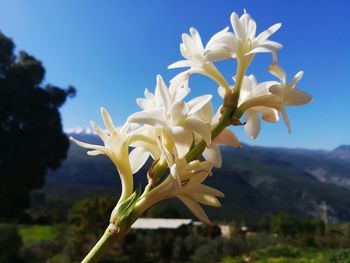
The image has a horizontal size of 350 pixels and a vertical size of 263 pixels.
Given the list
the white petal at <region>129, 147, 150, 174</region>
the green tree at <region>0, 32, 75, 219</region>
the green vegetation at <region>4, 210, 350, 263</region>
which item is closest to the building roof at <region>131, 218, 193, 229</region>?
the green vegetation at <region>4, 210, 350, 263</region>

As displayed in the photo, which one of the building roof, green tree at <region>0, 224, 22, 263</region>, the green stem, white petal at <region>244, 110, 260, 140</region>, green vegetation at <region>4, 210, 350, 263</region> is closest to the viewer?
the green stem

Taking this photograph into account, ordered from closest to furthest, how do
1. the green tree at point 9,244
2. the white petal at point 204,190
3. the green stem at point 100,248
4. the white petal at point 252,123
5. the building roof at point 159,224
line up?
the green stem at point 100,248, the white petal at point 204,190, the white petal at point 252,123, the green tree at point 9,244, the building roof at point 159,224

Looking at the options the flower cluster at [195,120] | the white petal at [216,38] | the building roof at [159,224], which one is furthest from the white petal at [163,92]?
the building roof at [159,224]

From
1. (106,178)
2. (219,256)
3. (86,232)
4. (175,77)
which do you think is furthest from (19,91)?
(106,178)

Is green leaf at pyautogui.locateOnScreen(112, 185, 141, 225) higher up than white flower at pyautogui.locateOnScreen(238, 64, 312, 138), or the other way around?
white flower at pyautogui.locateOnScreen(238, 64, 312, 138)

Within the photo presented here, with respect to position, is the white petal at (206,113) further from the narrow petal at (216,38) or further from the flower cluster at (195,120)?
the narrow petal at (216,38)

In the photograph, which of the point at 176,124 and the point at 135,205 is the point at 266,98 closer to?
the point at 176,124

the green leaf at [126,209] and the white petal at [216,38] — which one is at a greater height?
the white petal at [216,38]

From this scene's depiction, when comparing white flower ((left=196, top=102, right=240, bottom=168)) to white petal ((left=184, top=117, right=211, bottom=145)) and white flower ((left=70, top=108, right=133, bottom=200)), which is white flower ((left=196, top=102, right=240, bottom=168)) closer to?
white petal ((left=184, top=117, right=211, bottom=145))
